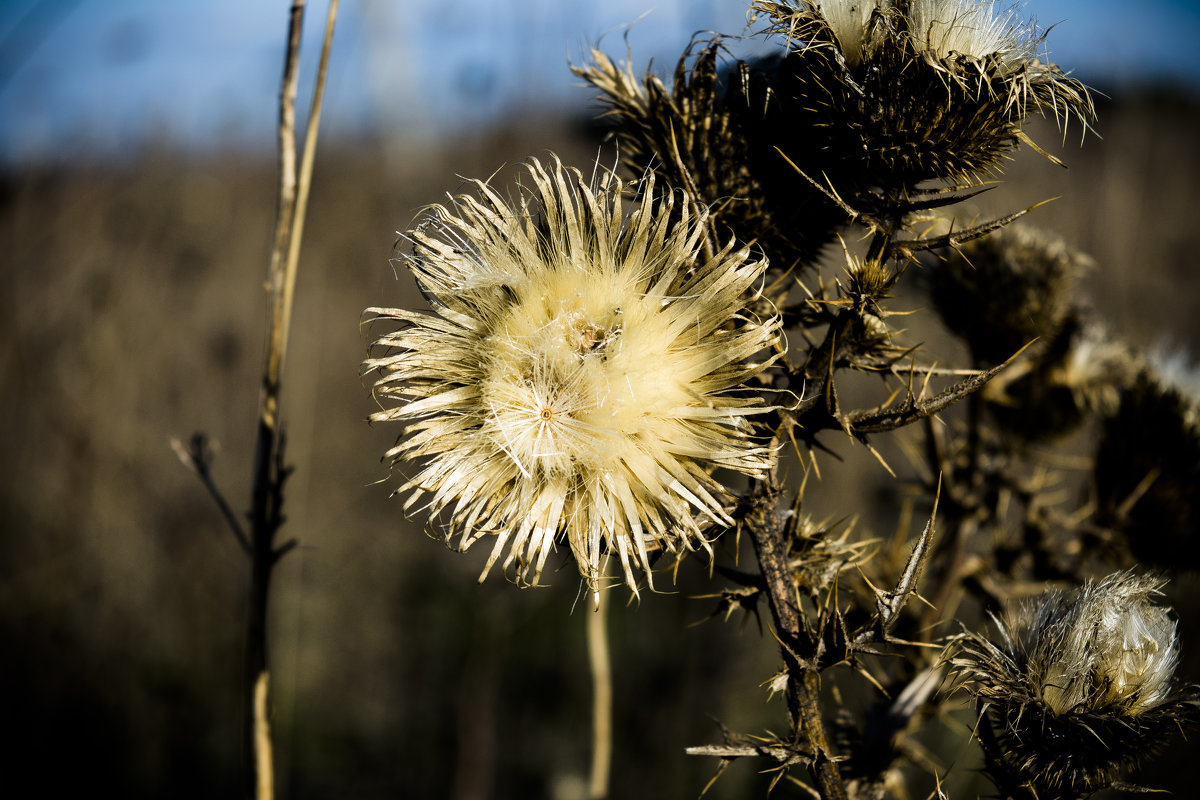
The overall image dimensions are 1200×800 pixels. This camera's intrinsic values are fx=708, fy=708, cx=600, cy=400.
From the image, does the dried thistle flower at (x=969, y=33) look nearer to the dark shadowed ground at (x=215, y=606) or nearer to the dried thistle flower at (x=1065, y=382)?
the dried thistle flower at (x=1065, y=382)

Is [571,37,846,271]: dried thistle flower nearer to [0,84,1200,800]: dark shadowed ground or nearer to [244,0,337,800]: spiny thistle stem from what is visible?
[244,0,337,800]: spiny thistle stem

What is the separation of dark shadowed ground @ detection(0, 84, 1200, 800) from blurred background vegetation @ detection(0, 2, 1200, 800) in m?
0.01

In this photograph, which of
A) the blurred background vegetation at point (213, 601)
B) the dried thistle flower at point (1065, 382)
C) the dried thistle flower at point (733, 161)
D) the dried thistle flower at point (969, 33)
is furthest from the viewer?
the blurred background vegetation at point (213, 601)

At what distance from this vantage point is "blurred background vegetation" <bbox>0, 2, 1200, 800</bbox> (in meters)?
3.31

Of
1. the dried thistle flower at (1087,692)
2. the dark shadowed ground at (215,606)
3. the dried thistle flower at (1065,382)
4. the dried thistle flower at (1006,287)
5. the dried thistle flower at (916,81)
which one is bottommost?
the dark shadowed ground at (215,606)

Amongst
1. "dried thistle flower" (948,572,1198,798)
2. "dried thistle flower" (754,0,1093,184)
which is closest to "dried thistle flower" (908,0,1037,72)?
"dried thistle flower" (754,0,1093,184)

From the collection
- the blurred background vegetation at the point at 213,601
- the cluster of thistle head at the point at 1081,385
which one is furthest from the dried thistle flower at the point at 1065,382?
the blurred background vegetation at the point at 213,601

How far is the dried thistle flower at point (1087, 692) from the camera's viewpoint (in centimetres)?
91

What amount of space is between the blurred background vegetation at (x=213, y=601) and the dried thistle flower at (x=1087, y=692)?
1.70 metres

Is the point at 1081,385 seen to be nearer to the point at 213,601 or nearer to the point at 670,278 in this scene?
the point at 670,278

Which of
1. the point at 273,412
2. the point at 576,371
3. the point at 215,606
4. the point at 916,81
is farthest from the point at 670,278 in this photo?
the point at 215,606

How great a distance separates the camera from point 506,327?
100cm

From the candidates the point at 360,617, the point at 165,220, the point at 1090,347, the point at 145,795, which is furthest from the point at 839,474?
the point at 165,220

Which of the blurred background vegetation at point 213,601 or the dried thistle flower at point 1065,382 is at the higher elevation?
the dried thistle flower at point 1065,382
